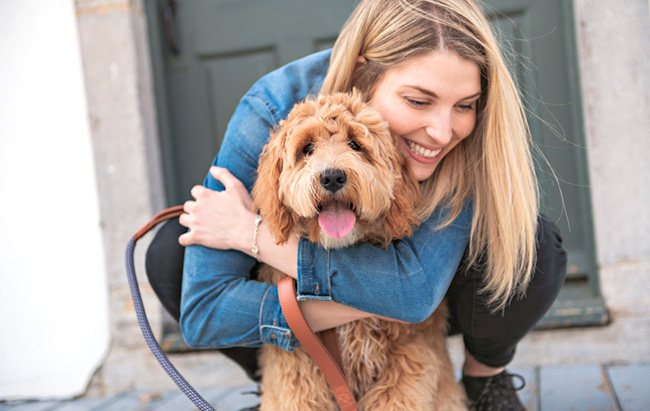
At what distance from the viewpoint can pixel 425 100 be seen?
1842 mm

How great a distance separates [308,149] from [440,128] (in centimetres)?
44

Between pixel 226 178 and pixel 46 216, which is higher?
pixel 226 178

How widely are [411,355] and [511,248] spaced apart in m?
0.50

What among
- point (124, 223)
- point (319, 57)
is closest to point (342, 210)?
point (319, 57)

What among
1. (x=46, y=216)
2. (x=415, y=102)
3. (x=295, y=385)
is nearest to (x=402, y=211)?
(x=415, y=102)

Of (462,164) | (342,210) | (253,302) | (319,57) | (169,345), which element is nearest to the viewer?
(342,210)

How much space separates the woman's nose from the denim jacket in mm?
268

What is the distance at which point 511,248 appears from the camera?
1.92m

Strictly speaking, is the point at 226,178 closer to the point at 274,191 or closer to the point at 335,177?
the point at 274,191

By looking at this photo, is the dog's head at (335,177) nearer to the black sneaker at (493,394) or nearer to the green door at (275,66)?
the black sneaker at (493,394)

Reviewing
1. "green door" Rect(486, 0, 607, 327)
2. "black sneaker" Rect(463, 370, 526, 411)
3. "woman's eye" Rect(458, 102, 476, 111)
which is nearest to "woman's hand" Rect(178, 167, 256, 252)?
"woman's eye" Rect(458, 102, 476, 111)

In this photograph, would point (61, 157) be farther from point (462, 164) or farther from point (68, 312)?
point (462, 164)

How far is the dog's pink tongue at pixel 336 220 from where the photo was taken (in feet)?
5.57

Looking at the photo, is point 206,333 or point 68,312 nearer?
point 206,333
